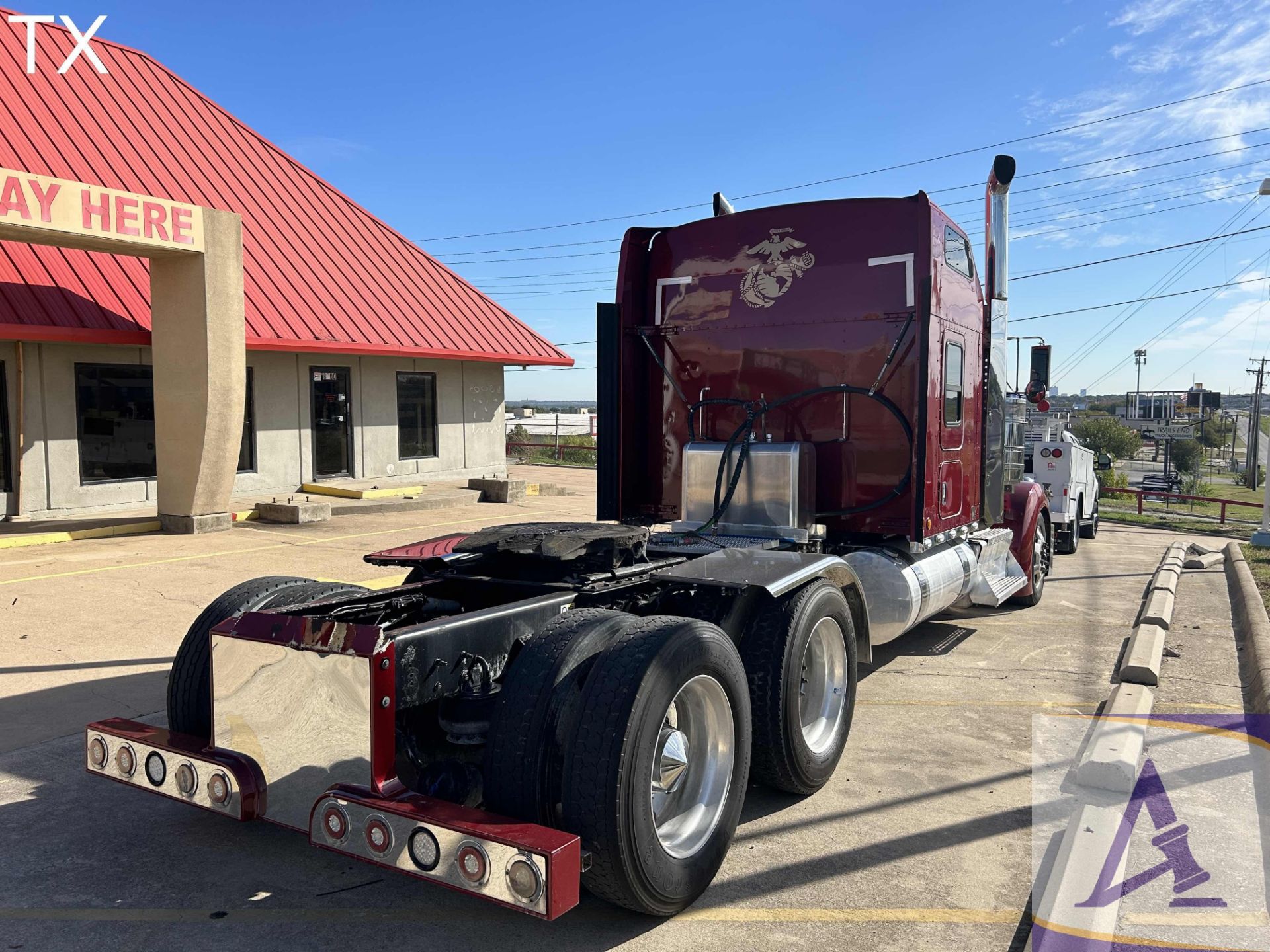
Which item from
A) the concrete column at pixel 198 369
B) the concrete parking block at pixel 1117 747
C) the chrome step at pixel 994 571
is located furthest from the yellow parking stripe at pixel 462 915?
the concrete column at pixel 198 369

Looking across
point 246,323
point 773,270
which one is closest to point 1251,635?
point 773,270

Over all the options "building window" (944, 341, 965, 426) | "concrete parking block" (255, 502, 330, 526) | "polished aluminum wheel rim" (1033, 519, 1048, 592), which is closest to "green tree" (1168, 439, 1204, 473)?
"polished aluminum wheel rim" (1033, 519, 1048, 592)

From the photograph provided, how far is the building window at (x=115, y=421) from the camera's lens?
14203mm

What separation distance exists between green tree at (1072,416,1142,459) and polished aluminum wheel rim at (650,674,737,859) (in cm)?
6465

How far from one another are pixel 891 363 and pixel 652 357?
71.9 inches

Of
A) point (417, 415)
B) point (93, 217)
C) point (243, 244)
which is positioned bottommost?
point (417, 415)

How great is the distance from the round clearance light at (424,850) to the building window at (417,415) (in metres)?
17.2

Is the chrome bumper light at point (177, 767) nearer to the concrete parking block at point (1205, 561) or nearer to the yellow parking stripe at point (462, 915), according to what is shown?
the yellow parking stripe at point (462, 915)

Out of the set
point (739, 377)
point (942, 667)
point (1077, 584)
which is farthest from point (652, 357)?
point (1077, 584)

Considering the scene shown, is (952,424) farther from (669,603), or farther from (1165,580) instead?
(1165,580)

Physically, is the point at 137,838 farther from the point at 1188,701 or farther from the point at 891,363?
the point at 1188,701

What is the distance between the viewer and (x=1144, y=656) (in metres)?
6.86

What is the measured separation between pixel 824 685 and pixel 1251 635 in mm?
5068

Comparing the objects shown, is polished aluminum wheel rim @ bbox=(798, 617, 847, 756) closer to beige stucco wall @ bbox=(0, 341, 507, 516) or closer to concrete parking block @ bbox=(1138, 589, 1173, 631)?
concrete parking block @ bbox=(1138, 589, 1173, 631)
